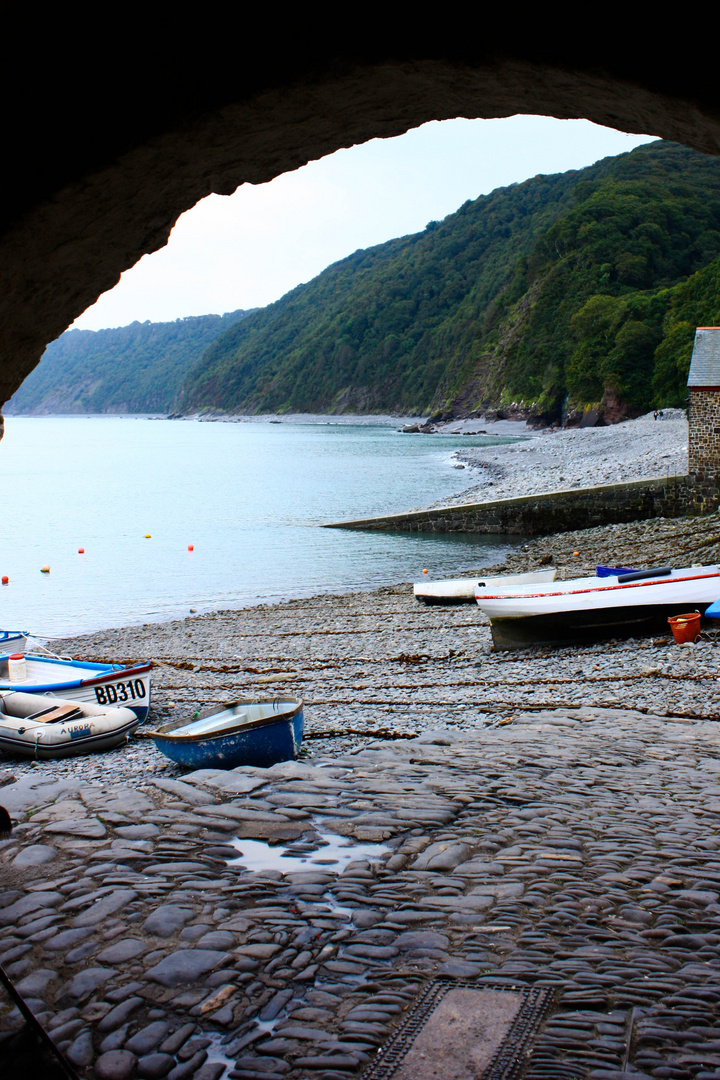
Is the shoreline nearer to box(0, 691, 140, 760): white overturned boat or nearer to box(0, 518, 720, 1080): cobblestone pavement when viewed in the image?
box(0, 691, 140, 760): white overturned boat

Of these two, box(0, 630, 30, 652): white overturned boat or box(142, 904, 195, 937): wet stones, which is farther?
box(0, 630, 30, 652): white overturned boat

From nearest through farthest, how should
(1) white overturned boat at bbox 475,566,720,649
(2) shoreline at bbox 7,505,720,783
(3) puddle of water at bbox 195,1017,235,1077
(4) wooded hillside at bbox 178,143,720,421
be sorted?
(3) puddle of water at bbox 195,1017,235,1077 → (2) shoreline at bbox 7,505,720,783 → (1) white overturned boat at bbox 475,566,720,649 → (4) wooded hillside at bbox 178,143,720,421

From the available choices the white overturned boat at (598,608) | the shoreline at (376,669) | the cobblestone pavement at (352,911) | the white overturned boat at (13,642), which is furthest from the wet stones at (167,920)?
the white overturned boat at (13,642)

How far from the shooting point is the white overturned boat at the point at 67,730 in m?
9.94

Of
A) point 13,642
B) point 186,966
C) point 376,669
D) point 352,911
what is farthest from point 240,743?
point 13,642

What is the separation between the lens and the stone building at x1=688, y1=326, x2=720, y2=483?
2922cm

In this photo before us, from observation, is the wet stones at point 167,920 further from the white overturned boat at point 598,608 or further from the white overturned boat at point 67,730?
the white overturned boat at point 598,608

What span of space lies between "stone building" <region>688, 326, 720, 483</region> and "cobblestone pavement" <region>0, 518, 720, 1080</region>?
22.2 meters

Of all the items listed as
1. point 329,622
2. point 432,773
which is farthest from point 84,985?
point 329,622

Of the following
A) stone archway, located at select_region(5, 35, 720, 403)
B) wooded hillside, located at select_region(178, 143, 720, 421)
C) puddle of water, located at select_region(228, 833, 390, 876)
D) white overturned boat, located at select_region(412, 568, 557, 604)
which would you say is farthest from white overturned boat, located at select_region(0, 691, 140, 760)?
wooded hillside, located at select_region(178, 143, 720, 421)

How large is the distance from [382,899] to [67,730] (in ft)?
20.8

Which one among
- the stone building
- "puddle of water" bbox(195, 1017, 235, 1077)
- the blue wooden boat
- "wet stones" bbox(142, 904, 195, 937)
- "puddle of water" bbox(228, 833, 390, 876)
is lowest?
the blue wooden boat

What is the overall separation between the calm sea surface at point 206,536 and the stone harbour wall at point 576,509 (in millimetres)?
1271

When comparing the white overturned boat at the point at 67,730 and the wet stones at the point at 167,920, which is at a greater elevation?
the wet stones at the point at 167,920
